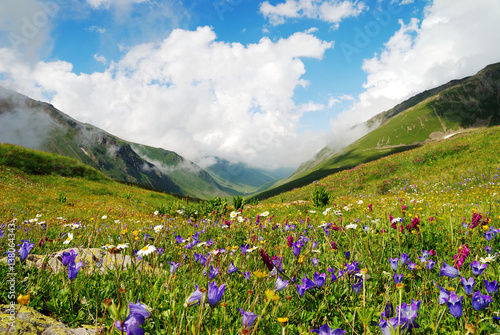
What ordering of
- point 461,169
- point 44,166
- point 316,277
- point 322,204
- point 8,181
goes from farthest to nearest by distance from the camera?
point 44,166 < point 8,181 < point 461,169 < point 322,204 < point 316,277

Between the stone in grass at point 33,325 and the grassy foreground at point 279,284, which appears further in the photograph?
the stone in grass at point 33,325

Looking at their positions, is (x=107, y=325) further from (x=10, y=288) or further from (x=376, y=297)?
(x=376, y=297)

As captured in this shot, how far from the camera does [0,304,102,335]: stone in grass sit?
6.89 feet

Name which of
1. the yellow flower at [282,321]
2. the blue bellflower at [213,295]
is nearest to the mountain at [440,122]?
the blue bellflower at [213,295]

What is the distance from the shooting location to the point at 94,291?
2.94 meters

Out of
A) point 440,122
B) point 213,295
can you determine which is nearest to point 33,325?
point 213,295

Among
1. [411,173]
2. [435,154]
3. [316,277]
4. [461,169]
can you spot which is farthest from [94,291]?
[435,154]

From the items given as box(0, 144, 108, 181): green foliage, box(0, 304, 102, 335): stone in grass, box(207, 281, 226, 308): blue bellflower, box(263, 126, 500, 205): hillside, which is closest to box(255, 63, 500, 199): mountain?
box(263, 126, 500, 205): hillside

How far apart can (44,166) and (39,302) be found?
3478 centimetres

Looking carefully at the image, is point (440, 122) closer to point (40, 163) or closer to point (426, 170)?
point (426, 170)

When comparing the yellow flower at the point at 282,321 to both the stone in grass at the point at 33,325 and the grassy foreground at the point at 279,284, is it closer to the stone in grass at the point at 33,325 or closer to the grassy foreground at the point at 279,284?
the grassy foreground at the point at 279,284

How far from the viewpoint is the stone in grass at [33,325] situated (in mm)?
2102

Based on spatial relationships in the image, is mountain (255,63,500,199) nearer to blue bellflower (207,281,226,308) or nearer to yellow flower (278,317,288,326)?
blue bellflower (207,281,226,308)

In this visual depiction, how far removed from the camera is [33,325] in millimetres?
2182
